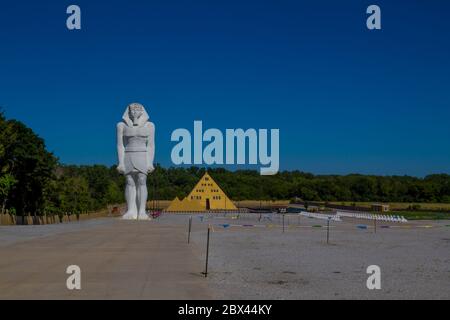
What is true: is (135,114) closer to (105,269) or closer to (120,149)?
(120,149)

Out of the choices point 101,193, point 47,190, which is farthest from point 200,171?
point 47,190

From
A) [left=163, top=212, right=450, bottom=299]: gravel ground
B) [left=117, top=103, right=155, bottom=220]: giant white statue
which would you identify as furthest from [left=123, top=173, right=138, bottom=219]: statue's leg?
[left=163, top=212, right=450, bottom=299]: gravel ground

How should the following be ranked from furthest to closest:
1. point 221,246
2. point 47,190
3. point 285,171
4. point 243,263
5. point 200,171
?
point 285,171 < point 200,171 < point 47,190 < point 221,246 < point 243,263

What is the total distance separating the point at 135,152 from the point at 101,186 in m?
60.0

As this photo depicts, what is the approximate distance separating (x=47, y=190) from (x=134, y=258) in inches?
1796

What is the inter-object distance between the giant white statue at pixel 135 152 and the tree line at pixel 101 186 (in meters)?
11.4

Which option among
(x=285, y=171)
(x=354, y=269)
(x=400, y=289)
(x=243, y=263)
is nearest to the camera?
(x=400, y=289)

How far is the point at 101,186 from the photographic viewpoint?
9975 cm

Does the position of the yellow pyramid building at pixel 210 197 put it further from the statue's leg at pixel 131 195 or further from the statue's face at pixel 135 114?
the statue's face at pixel 135 114

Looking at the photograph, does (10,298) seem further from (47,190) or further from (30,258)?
(47,190)

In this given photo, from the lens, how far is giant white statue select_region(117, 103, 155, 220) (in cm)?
4184

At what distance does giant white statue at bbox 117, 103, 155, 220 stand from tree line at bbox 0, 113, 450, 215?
37.3ft

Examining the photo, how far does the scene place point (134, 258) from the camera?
57.0 feet
